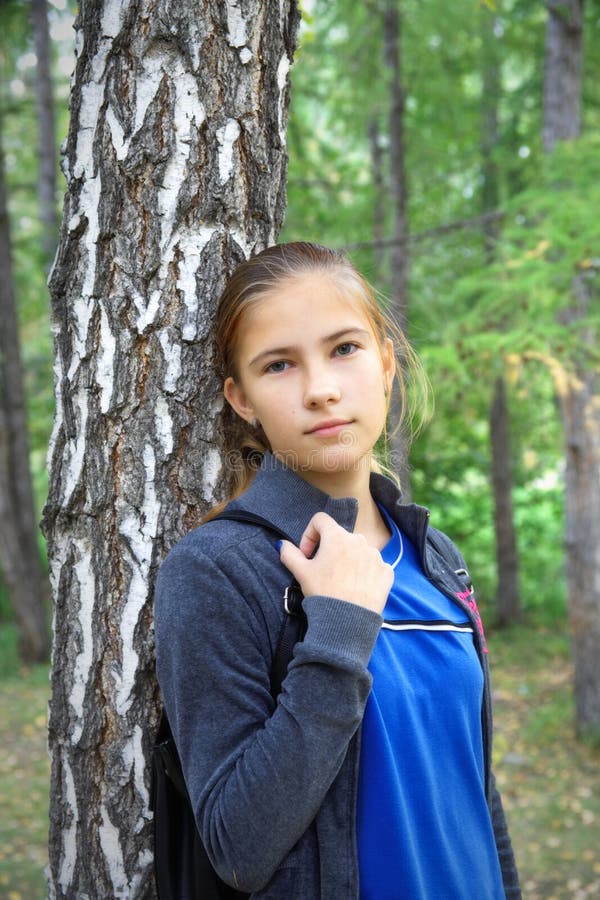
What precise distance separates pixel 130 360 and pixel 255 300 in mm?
341

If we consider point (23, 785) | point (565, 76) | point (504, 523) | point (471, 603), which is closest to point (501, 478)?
point (504, 523)

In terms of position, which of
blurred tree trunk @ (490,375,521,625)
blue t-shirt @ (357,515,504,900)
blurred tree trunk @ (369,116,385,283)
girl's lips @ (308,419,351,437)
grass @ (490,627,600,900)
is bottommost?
grass @ (490,627,600,900)

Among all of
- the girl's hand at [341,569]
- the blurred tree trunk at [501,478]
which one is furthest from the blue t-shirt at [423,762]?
the blurred tree trunk at [501,478]

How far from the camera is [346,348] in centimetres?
161

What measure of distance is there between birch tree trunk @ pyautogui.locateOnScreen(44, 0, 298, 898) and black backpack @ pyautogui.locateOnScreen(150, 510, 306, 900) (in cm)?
17

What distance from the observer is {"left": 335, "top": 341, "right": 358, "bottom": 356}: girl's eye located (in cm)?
160

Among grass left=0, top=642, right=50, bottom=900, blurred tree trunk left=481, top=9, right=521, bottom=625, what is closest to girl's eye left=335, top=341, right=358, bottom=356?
grass left=0, top=642, right=50, bottom=900

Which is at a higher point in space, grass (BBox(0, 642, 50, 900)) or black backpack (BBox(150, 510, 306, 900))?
black backpack (BBox(150, 510, 306, 900))

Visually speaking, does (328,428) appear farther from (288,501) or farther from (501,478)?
(501,478)

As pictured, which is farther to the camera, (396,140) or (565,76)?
(396,140)

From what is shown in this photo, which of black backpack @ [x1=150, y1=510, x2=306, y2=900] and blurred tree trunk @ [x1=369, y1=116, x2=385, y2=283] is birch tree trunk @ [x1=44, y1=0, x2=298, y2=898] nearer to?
black backpack @ [x1=150, y1=510, x2=306, y2=900]

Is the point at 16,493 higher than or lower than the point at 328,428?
lower

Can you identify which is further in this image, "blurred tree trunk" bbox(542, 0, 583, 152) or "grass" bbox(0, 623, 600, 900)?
"blurred tree trunk" bbox(542, 0, 583, 152)

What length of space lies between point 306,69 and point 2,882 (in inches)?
397
